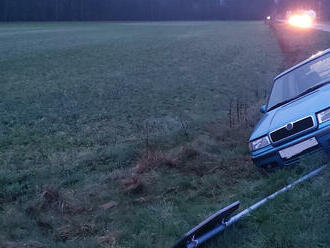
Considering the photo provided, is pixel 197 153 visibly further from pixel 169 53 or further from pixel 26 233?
pixel 169 53

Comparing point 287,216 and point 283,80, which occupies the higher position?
point 283,80

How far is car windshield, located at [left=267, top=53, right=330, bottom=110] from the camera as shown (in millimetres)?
6121

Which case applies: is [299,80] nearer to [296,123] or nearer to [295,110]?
[295,110]

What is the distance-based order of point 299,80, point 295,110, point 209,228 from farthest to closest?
1. point 299,80
2. point 295,110
3. point 209,228

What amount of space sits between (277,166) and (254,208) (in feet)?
3.86

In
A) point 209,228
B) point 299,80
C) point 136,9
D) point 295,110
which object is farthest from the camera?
point 136,9

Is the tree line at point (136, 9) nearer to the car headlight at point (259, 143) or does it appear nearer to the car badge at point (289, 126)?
the car headlight at point (259, 143)

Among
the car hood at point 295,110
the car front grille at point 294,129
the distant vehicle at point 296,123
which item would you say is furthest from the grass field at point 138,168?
the car hood at point 295,110

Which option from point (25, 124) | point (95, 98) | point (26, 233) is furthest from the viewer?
point (95, 98)

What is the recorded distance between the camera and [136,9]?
3265 inches

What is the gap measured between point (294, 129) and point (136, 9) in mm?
80308

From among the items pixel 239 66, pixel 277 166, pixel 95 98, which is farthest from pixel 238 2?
pixel 277 166

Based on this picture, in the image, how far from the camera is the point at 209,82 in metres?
14.6

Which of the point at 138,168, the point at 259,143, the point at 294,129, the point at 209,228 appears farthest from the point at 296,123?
the point at 138,168
